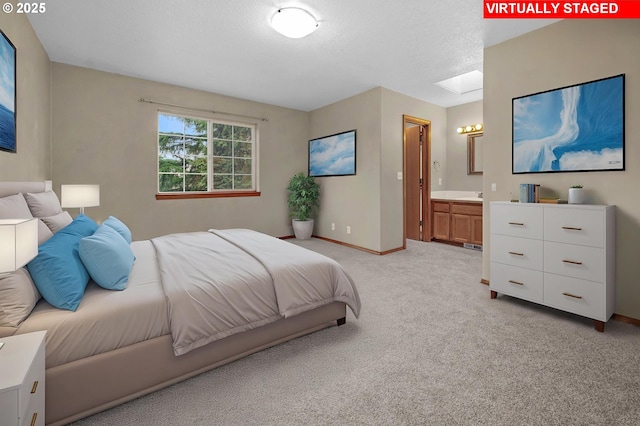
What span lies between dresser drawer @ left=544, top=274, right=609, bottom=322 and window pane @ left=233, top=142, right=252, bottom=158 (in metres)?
4.70

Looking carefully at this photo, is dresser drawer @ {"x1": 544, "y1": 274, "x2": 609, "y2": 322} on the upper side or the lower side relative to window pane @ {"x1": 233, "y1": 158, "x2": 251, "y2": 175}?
lower

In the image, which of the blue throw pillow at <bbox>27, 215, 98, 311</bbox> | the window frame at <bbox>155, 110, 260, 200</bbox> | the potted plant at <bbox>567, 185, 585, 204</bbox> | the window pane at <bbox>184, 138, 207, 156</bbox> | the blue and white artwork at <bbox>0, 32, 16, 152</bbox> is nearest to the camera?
the blue throw pillow at <bbox>27, 215, 98, 311</bbox>

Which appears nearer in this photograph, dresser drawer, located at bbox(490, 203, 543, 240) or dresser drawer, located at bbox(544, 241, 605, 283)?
dresser drawer, located at bbox(544, 241, 605, 283)

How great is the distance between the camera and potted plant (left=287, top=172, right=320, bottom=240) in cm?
573

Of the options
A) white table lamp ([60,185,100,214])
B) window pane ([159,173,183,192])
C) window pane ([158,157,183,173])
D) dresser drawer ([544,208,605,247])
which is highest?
window pane ([158,157,183,173])

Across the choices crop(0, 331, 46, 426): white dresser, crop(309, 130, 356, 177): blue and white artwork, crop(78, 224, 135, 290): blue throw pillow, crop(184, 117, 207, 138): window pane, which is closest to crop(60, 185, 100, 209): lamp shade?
crop(78, 224, 135, 290): blue throw pillow

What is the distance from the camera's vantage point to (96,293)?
161 cm

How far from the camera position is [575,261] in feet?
7.79

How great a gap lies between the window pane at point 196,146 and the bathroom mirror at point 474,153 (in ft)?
15.5

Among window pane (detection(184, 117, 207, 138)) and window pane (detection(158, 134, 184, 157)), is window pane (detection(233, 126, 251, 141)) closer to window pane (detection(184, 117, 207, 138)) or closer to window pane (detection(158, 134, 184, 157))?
window pane (detection(184, 117, 207, 138))

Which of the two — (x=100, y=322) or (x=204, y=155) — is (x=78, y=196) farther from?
(x=100, y=322)

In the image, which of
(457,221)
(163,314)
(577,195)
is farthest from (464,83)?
(163,314)

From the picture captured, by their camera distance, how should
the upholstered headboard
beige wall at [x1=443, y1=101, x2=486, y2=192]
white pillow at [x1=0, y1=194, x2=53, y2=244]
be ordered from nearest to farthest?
white pillow at [x1=0, y1=194, x2=53, y2=244]
the upholstered headboard
beige wall at [x1=443, y1=101, x2=486, y2=192]

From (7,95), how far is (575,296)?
464cm
